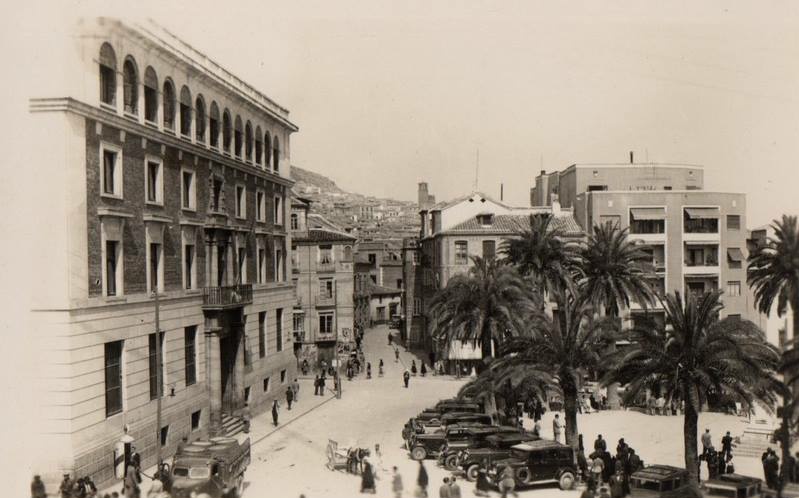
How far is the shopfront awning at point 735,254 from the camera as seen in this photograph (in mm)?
60281

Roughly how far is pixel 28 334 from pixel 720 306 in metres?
23.7

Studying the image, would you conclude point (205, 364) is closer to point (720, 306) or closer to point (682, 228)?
point (720, 306)

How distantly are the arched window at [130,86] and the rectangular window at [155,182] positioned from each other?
264 centimetres

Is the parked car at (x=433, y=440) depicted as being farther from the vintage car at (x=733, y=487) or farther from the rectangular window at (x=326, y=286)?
the rectangular window at (x=326, y=286)

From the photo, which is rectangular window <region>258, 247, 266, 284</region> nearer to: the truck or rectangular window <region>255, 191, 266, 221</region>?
rectangular window <region>255, 191, 266, 221</region>

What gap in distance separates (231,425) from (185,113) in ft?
51.4

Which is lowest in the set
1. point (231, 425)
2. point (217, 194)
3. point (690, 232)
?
point (231, 425)

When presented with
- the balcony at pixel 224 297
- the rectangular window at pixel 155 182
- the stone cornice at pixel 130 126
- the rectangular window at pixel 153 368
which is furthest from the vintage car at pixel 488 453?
the stone cornice at pixel 130 126

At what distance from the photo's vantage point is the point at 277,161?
49.6 metres

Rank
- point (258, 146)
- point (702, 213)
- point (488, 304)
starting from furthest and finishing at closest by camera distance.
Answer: point (702, 213)
point (258, 146)
point (488, 304)

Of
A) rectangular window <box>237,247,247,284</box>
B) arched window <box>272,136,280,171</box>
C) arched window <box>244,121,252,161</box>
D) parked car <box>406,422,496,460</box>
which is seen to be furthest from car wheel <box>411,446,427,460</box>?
arched window <box>272,136,280,171</box>

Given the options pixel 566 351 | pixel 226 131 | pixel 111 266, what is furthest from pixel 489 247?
pixel 111 266

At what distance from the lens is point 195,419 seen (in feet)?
120

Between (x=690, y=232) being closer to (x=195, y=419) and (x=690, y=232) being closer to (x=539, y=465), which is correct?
(x=539, y=465)
